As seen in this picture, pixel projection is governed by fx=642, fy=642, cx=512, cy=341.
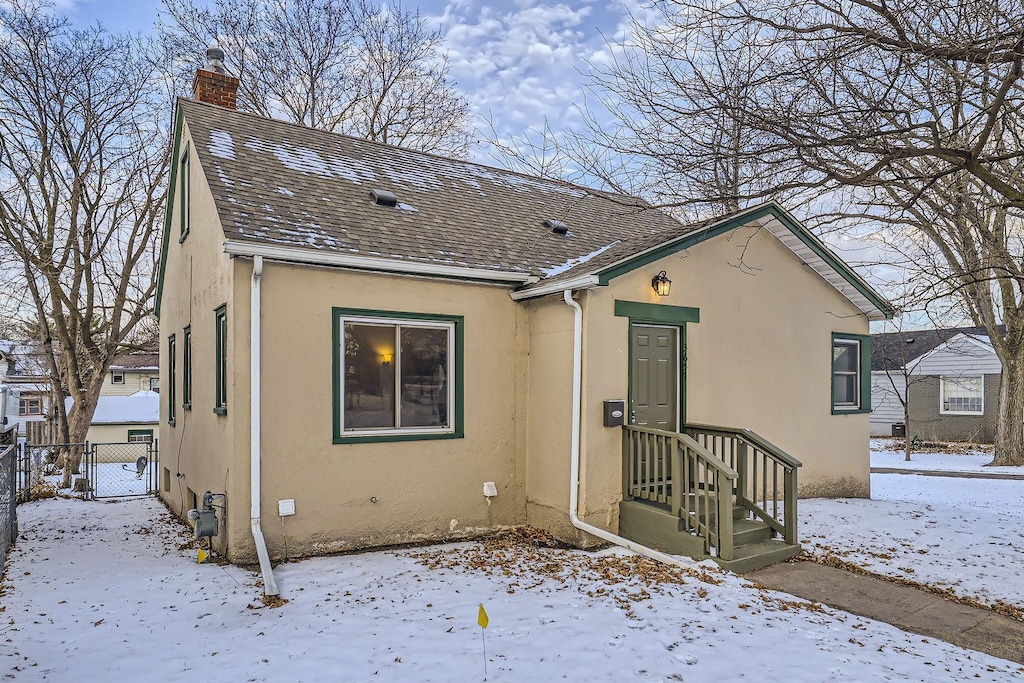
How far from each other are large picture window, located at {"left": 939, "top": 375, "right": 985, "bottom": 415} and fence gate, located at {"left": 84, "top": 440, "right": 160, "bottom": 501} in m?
26.5

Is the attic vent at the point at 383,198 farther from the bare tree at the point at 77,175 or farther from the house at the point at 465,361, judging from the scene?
the bare tree at the point at 77,175

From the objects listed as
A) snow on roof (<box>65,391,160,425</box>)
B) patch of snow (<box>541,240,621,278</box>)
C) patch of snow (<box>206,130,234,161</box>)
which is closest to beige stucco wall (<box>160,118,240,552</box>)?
patch of snow (<box>206,130,234,161</box>)

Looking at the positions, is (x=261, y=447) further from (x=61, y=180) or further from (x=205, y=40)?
(x=205, y=40)

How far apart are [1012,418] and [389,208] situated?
18.3m

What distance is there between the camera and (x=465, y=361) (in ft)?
25.1

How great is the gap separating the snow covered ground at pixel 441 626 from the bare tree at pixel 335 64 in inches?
641

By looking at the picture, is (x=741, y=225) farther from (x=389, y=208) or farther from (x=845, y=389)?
(x=389, y=208)

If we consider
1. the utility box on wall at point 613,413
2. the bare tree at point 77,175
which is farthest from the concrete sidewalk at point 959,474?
the bare tree at point 77,175

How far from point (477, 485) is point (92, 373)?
1563 cm

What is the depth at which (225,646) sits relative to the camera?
4.47m

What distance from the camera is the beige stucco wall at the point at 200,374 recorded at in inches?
254

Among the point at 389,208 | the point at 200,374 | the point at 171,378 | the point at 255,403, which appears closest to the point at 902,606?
the point at 255,403

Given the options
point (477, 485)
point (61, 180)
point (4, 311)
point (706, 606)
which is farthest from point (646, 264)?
point (4, 311)

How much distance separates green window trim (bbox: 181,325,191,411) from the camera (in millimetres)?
9383
